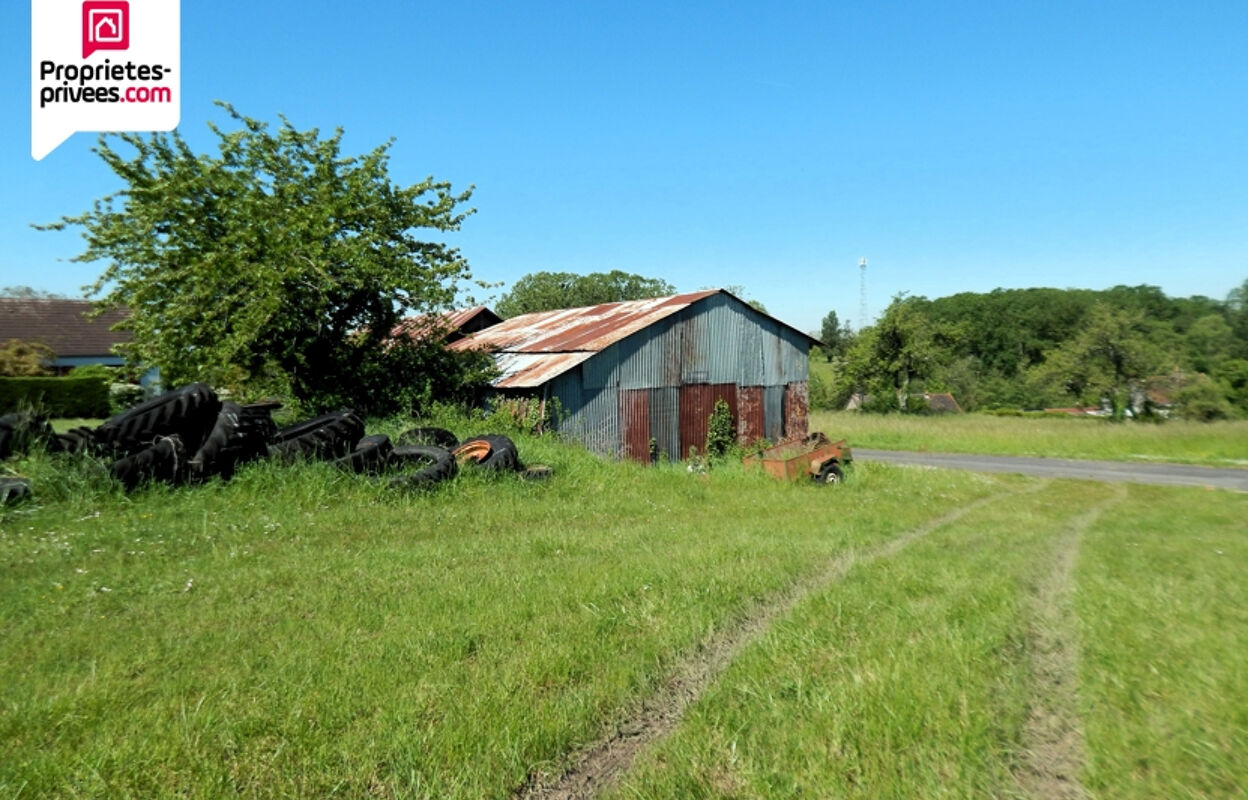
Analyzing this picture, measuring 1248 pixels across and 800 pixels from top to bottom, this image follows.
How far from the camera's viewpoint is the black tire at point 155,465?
8.59 metres

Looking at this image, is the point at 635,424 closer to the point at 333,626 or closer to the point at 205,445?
the point at 205,445

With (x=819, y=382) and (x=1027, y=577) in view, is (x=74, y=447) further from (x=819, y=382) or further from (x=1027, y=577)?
(x=819, y=382)

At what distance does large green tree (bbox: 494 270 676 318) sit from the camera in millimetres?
71488

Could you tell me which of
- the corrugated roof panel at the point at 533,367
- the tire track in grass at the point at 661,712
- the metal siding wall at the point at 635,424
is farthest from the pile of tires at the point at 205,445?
the metal siding wall at the point at 635,424

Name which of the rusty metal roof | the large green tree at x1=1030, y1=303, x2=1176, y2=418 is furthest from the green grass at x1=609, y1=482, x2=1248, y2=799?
the large green tree at x1=1030, y1=303, x2=1176, y2=418

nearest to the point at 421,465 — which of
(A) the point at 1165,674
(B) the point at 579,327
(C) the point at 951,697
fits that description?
(C) the point at 951,697

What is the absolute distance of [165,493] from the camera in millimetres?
8688

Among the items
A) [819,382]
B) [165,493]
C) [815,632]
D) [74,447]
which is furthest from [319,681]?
[819,382]

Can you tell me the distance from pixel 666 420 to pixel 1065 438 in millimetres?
22254

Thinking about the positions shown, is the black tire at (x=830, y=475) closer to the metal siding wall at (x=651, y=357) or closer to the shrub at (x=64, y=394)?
the metal siding wall at (x=651, y=357)

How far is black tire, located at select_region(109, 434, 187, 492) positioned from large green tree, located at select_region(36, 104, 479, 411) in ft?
21.5

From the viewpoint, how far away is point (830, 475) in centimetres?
1609

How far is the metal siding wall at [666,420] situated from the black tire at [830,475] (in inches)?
186

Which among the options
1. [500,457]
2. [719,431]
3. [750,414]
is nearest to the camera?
[500,457]
